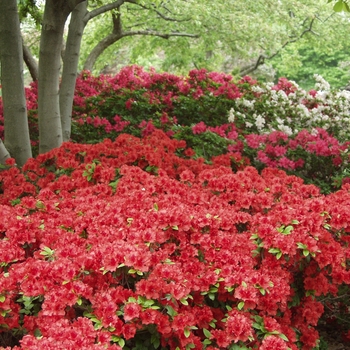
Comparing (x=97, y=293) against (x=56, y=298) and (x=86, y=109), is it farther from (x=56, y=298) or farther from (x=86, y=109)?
(x=86, y=109)

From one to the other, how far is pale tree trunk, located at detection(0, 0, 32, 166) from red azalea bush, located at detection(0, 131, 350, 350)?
1.71 meters

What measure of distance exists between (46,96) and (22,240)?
9.28 feet

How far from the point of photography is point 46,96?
4781 millimetres

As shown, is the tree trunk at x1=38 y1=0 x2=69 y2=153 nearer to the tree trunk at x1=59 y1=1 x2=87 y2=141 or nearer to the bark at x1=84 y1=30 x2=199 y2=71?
the tree trunk at x1=59 y1=1 x2=87 y2=141

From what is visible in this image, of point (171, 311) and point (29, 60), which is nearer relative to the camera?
point (171, 311)

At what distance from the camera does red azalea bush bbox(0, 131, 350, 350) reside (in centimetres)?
178

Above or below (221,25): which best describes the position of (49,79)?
below

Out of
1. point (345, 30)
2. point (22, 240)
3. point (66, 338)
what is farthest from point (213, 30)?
point (66, 338)

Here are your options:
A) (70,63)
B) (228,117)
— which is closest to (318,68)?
(228,117)

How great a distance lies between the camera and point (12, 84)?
4.46 m

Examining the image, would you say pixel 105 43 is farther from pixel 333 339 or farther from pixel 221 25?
pixel 333 339

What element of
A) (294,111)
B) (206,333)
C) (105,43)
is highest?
(105,43)

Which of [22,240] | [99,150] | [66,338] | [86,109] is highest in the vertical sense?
[86,109]

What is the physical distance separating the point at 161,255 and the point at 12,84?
3138 millimetres
